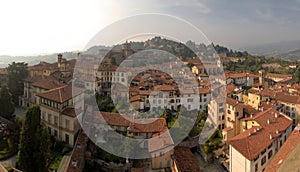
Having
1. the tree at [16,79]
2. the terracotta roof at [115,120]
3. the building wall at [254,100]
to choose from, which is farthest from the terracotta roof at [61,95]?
the building wall at [254,100]

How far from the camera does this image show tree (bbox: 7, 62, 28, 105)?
15953 mm

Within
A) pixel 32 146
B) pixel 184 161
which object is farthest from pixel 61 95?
pixel 184 161

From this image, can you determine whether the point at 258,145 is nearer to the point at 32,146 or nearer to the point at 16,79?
the point at 32,146

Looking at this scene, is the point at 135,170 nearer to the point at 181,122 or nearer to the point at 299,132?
the point at 181,122

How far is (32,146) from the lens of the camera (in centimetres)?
792

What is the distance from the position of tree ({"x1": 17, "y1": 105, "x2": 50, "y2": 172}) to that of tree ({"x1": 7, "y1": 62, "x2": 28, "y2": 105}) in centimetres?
906

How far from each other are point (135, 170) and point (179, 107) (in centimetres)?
649

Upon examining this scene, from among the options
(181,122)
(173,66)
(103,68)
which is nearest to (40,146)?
(181,122)

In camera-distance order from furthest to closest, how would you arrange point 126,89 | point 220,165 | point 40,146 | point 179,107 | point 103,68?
point 103,68 < point 126,89 < point 179,107 < point 220,165 < point 40,146

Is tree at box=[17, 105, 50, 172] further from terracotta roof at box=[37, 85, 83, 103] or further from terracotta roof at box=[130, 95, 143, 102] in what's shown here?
terracotta roof at box=[130, 95, 143, 102]

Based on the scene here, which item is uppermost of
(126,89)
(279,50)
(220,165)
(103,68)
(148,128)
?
(279,50)

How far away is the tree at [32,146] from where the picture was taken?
25.7 feet

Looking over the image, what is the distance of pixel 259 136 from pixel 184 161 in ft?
9.56

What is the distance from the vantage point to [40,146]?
26.3 ft
